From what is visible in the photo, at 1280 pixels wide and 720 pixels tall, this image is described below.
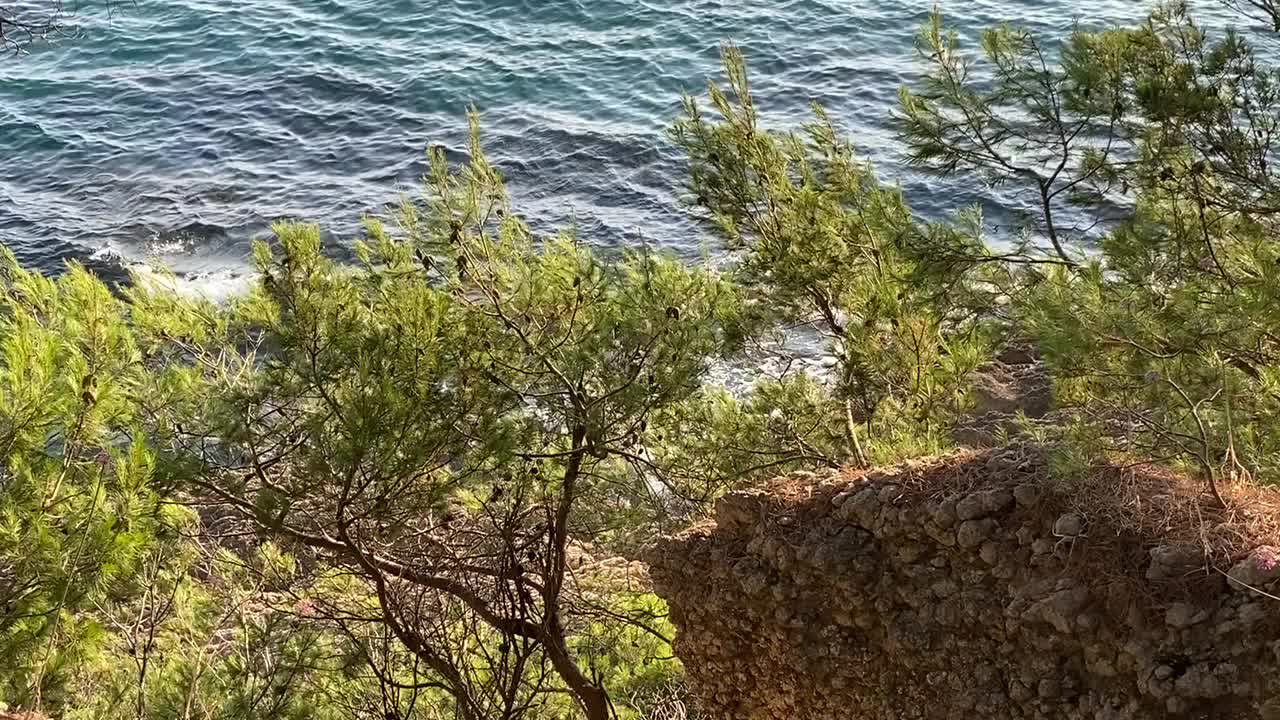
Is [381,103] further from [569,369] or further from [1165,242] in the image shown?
[1165,242]

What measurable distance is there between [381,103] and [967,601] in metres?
15.1

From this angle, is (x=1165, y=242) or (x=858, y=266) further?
(x=858, y=266)

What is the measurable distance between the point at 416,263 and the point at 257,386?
878 millimetres

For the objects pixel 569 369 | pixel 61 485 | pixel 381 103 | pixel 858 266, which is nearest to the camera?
pixel 61 485

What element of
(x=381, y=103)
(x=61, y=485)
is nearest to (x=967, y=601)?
(x=61, y=485)

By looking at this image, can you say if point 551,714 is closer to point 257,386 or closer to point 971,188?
point 257,386

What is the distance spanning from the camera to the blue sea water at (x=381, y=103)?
1559 centimetres

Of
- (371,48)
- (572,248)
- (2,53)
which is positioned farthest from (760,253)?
(2,53)

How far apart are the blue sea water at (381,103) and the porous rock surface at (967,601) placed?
27.0ft

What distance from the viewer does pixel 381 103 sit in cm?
1869

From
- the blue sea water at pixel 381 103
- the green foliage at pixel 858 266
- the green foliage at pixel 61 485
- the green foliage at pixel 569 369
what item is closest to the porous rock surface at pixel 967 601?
the green foliage at pixel 569 369

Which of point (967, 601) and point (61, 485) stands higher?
point (61, 485)

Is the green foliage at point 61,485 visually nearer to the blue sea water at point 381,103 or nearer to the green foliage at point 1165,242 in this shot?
the green foliage at point 1165,242

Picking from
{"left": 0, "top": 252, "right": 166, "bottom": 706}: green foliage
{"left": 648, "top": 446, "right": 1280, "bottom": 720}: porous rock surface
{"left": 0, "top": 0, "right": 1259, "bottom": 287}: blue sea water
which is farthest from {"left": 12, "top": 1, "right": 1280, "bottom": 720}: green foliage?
{"left": 0, "top": 0, "right": 1259, "bottom": 287}: blue sea water
